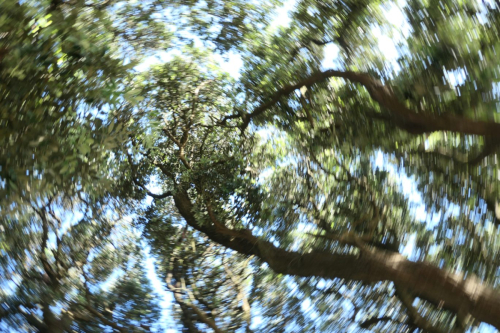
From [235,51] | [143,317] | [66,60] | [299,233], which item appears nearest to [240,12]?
[235,51]

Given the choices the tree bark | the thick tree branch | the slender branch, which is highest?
the thick tree branch

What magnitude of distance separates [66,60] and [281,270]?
164 centimetres

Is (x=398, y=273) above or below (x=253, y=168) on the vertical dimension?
above

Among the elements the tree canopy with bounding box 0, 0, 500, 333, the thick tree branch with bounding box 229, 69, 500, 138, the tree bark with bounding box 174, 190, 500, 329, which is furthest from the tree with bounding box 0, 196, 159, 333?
the thick tree branch with bounding box 229, 69, 500, 138

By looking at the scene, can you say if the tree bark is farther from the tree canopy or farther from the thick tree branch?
the thick tree branch

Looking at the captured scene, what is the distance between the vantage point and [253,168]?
2906 mm

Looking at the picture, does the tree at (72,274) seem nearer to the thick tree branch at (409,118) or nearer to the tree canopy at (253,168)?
the tree canopy at (253,168)

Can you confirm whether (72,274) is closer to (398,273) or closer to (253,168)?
(253,168)

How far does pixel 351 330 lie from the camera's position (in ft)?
6.59

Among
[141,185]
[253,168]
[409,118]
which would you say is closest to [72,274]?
[141,185]

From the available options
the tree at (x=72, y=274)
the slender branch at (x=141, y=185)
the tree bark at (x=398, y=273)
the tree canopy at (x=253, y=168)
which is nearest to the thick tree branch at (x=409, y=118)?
the tree canopy at (x=253, y=168)

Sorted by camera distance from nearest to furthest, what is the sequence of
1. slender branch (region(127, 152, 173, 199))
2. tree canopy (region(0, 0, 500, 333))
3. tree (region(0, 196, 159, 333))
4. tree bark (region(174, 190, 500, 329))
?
1. tree bark (region(174, 190, 500, 329))
2. tree canopy (region(0, 0, 500, 333))
3. tree (region(0, 196, 159, 333))
4. slender branch (region(127, 152, 173, 199))

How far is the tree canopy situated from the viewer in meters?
1.46

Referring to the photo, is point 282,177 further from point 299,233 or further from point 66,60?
point 66,60
